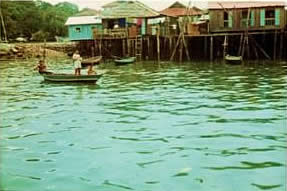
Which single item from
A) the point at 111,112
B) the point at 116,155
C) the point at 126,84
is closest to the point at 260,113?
the point at 111,112

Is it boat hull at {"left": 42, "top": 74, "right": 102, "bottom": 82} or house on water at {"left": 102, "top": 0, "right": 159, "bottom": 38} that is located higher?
house on water at {"left": 102, "top": 0, "right": 159, "bottom": 38}

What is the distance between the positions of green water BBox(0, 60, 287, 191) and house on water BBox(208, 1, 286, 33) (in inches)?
754

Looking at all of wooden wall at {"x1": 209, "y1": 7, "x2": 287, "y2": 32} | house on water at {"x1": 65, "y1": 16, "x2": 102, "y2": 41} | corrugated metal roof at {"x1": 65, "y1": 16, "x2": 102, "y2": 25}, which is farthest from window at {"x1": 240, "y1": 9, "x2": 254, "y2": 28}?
house on water at {"x1": 65, "y1": 16, "x2": 102, "y2": 41}

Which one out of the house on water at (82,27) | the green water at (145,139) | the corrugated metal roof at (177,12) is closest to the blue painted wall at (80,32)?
the house on water at (82,27)

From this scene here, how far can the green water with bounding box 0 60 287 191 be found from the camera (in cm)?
941

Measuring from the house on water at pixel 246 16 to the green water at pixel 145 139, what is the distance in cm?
1914

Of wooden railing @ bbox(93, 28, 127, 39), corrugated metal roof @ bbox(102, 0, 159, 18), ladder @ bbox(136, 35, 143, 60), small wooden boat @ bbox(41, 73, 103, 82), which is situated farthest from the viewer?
corrugated metal roof @ bbox(102, 0, 159, 18)

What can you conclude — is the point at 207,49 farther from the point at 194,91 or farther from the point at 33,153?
the point at 33,153

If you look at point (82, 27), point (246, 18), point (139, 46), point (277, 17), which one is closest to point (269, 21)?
point (277, 17)

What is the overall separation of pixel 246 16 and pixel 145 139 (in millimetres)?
31577

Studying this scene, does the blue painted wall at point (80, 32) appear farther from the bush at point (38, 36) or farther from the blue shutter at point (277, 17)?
the blue shutter at point (277, 17)

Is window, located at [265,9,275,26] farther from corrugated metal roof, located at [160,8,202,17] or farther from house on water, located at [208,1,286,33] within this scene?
corrugated metal roof, located at [160,8,202,17]

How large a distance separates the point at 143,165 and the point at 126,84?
16.2m

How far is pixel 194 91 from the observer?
22156 millimetres
